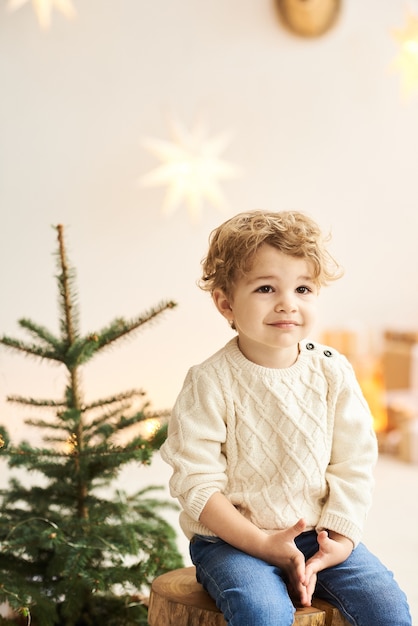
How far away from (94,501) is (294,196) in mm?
2466

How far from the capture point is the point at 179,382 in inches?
151

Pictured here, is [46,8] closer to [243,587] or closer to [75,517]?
[75,517]

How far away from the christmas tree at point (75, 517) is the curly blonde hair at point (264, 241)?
0.29 meters

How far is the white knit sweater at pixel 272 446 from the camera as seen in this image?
1.34 meters

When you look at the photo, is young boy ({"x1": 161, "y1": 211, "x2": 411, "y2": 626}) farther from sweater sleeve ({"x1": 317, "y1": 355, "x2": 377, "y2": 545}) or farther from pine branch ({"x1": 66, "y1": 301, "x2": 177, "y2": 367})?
pine branch ({"x1": 66, "y1": 301, "x2": 177, "y2": 367})

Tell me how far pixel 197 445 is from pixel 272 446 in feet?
0.40

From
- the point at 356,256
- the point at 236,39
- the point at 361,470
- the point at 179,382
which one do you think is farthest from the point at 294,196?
the point at 361,470

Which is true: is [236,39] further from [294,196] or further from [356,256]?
[356,256]

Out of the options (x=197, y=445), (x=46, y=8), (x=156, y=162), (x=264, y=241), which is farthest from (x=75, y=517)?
(x=46, y=8)

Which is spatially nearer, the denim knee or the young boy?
the denim knee

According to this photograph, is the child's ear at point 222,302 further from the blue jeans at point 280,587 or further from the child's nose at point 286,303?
the blue jeans at point 280,587

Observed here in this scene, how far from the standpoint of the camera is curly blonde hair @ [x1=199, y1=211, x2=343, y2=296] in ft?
4.49

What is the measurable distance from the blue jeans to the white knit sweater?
44 mm

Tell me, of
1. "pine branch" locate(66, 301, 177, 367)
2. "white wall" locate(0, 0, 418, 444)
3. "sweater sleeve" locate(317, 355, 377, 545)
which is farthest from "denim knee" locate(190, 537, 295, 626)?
"white wall" locate(0, 0, 418, 444)
